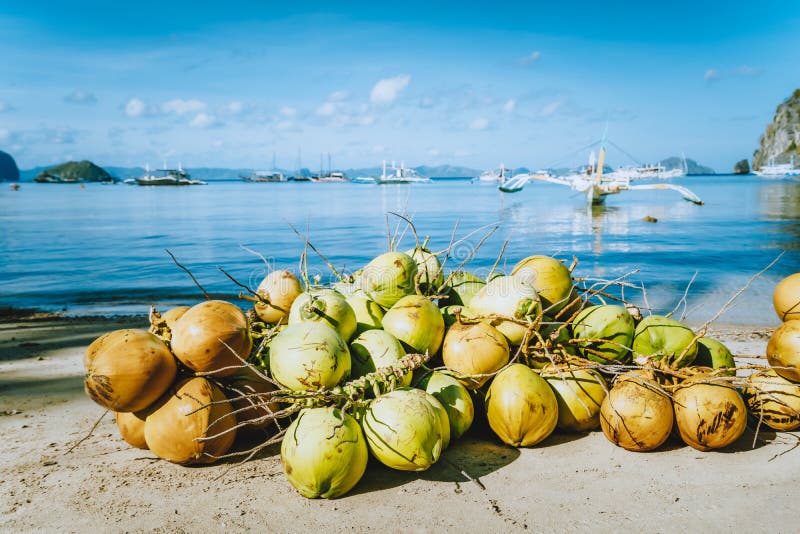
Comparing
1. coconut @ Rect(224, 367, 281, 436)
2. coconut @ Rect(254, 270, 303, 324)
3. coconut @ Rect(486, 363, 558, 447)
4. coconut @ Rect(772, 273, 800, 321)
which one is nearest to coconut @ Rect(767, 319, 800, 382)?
coconut @ Rect(772, 273, 800, 321)

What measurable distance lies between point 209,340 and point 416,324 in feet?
4.30

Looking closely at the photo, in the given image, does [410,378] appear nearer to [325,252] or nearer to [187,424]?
[187,424]

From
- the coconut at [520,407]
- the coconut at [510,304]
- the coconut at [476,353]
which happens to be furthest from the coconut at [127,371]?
the coconut at [510,304]

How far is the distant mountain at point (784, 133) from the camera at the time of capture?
12462cm

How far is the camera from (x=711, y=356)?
364cm

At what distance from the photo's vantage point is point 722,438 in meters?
3.05

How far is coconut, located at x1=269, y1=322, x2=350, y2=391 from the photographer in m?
2.80

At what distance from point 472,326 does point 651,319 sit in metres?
1.31

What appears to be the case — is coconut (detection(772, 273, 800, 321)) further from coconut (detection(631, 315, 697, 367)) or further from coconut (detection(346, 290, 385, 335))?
coconut (detection(346, 290, 385, 335))

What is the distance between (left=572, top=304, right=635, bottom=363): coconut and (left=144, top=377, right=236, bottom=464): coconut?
2377 millimetres

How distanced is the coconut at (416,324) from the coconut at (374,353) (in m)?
0.13

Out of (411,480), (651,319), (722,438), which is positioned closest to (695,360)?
(651,319)

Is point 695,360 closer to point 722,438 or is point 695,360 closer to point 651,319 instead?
point 651,319

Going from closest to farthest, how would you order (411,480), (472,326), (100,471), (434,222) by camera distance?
(411,480), (100,471), (472,326), (434,222)
